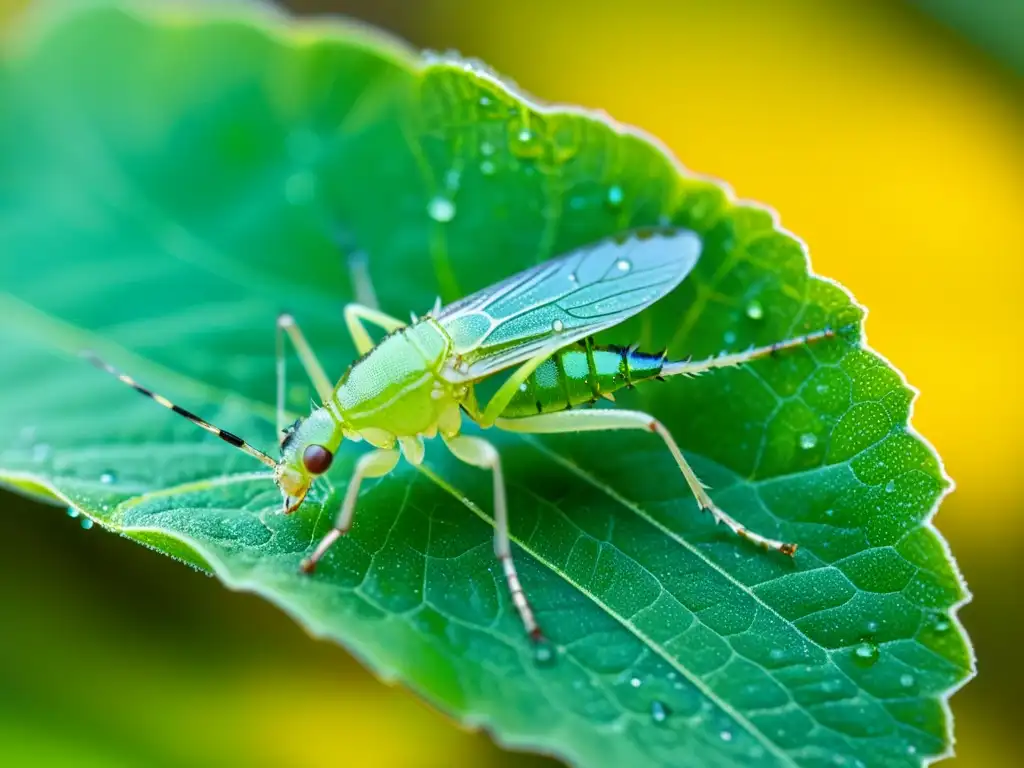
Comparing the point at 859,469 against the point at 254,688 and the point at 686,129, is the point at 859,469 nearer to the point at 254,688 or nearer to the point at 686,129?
the point at 254,688

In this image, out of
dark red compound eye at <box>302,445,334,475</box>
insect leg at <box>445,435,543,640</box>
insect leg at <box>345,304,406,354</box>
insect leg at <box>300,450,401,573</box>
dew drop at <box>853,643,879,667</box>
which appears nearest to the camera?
dew drop at <box>853,643,879,667</box>

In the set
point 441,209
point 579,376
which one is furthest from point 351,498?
point 441,209

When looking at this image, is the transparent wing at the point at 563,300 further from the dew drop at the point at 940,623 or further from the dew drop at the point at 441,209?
the dew drop at the point at 940,623

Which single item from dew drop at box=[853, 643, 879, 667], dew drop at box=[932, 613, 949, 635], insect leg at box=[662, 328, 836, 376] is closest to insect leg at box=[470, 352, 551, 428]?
insect leg at box=[662, 328, 836, 376]

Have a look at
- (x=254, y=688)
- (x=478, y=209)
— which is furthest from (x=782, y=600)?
(x=254, y=688)

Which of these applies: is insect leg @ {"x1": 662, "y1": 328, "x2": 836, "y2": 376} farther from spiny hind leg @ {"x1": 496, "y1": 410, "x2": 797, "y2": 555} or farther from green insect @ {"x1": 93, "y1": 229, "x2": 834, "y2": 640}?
spiny hind leg @ {"x1": 496, "y1": 410, "x2": 797, "y2": 555}

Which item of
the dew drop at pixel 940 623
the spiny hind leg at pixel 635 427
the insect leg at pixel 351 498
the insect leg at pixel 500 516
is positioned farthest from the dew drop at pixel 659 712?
the insect leg at pixel 351 498

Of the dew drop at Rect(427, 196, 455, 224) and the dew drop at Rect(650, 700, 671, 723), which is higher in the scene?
the dew drop at Rect(427, 196, 455, 224)
